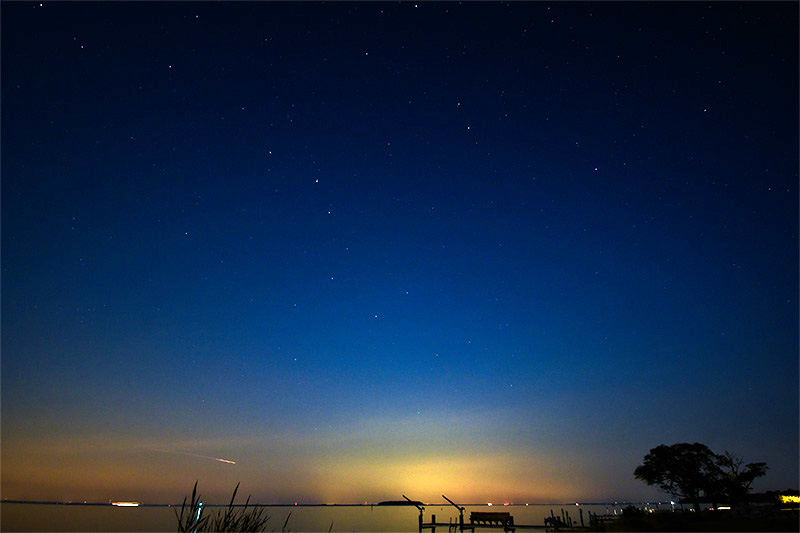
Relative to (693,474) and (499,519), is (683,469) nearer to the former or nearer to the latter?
(693,474)

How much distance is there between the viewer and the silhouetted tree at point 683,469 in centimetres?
4112

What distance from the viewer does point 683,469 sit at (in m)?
41.5

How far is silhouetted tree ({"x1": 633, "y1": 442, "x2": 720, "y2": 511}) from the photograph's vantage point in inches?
1619

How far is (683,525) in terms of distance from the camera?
25.6m

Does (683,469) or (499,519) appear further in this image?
(683,469)

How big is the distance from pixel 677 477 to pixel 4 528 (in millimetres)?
79489

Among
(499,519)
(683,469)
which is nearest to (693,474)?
(683,469)

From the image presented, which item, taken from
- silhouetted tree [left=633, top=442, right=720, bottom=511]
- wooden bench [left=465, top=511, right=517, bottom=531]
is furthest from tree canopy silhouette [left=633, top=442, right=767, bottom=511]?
wooden bench [left=465, top=511, right=517, bottom=531]

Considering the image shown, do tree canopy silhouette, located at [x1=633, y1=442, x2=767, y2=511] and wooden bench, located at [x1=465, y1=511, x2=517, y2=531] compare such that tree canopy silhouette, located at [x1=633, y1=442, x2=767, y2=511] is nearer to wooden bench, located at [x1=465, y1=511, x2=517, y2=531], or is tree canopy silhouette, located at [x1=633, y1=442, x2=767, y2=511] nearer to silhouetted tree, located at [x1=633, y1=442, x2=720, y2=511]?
silhouetted tree, located at [x1=633, y1=442, x2=720, y2=511]

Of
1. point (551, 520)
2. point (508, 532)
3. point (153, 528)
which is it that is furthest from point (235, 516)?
point (153, 528)

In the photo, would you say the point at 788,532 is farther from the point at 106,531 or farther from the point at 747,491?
the point at 106,531

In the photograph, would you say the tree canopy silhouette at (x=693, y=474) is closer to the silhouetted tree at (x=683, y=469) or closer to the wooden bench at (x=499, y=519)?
the silhouetted tree at (x=683, y=469)

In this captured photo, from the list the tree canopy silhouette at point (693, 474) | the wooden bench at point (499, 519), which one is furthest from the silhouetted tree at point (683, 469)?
Answer: the wooden bench at point (499, 519)

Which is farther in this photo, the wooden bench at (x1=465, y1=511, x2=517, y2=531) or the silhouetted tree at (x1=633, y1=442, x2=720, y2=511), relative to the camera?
the silhouetted tree at (x1=633, y1=442, x2=720, y2=511)
